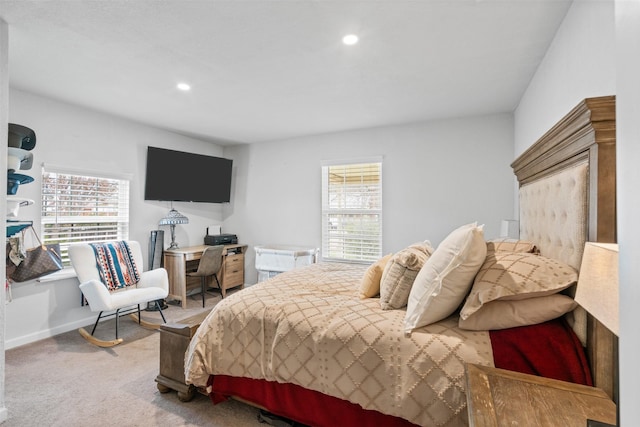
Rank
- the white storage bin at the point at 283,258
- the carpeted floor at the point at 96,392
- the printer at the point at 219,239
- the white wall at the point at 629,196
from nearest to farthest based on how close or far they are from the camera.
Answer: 1. the white wall at the point at 629,196
2. the carpeted floor at the point at 96,392
3. the white storage bin at the point at 283,258
4. the printer at the point at 219,239

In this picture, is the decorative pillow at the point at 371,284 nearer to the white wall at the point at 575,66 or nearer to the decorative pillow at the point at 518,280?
the decorative pillow at the point at 518,280

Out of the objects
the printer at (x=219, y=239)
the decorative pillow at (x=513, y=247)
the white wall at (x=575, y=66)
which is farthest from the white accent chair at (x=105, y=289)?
the white wall at (x=575, y=66)

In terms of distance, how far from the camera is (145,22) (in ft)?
6.19

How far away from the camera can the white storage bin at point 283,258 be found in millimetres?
4258

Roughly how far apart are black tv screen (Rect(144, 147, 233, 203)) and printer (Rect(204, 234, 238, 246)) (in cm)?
57

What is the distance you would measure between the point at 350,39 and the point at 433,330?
1.88 meters

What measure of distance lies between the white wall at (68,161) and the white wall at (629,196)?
13.5ft

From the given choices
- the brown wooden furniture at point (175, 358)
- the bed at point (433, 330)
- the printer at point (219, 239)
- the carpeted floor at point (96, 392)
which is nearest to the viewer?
the bed at point (433, 330)

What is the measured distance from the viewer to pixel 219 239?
483cm

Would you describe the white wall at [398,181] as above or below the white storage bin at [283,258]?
above

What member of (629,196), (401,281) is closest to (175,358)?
(401,281)

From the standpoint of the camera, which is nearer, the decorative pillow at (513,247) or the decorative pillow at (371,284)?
the decorative pillow at (513,247)

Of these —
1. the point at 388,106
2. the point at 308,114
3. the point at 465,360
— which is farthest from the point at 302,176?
the point at 465,360

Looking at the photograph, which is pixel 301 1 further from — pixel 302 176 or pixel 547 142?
pixel 302 176
